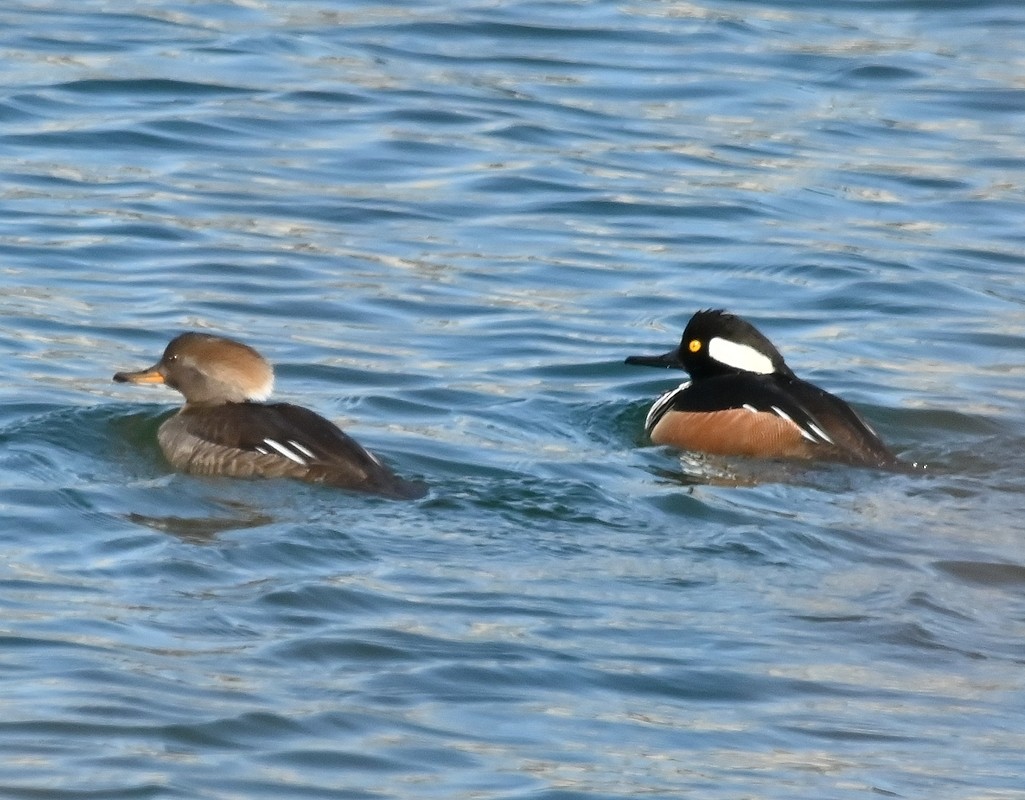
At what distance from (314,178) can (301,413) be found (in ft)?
20.1

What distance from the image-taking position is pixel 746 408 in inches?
421

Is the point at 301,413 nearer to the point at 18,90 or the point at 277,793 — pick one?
the point at 277,793

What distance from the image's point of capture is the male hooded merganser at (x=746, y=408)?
1009cm

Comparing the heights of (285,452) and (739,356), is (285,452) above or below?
below

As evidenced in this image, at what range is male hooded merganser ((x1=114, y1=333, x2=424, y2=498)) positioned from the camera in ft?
28.7

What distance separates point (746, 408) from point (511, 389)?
4.17 ft

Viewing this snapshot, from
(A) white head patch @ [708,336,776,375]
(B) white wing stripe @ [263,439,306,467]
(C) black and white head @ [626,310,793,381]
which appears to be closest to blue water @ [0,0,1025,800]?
(B) white wing stripe @ [263,439,306,467]

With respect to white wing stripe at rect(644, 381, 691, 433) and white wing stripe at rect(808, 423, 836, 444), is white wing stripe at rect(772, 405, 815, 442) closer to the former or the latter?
white wing stripe at rect(808, 423, 836, 444)

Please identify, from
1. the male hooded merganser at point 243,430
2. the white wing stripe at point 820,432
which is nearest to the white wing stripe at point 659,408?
the white wing stripe at point 820,432

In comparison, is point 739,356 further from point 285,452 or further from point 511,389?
point 285,452

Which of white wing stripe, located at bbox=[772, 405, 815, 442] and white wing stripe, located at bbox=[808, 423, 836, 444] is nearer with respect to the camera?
white wing stripe, located at bbox=[808, 423, 836, 444]

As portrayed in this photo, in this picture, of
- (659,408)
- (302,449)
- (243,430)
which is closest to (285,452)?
(302,449)

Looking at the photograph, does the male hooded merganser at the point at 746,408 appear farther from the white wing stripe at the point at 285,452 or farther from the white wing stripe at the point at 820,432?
the white wing stripe at the point at 285,452

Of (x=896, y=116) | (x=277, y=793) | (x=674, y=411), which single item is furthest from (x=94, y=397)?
(x=896, y=116)
